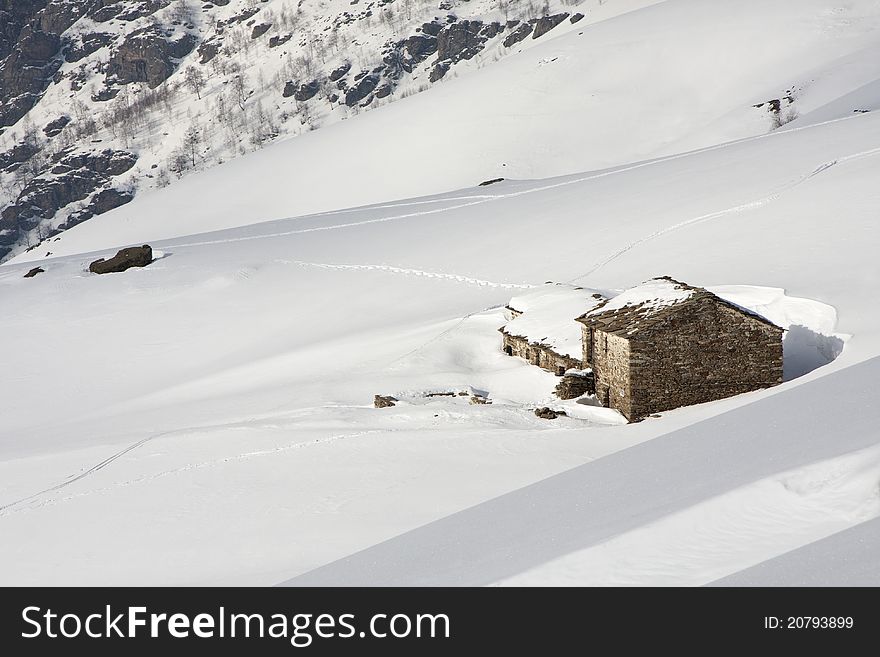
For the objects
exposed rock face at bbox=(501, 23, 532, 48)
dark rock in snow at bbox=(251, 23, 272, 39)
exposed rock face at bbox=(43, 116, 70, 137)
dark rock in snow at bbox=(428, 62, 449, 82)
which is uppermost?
dark rock in snow at bbox=(251, 23, 272, 39)

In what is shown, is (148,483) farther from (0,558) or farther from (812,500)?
(812,500)

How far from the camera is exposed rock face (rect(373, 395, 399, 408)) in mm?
17344

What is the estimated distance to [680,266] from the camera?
23.6 metres

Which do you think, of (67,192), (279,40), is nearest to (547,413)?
(67,192)

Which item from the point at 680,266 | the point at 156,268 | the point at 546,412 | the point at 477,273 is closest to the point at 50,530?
the point at 546,412

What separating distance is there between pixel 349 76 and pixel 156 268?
344 feet

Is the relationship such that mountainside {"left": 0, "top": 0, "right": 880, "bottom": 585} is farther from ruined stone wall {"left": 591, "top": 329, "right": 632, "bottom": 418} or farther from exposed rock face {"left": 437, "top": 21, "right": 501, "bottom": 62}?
exposed rock face {"left": 437, "top": 21, "right": 501, "bottom": 62}

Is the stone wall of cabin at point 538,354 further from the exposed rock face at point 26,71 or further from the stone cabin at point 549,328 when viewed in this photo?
the exposed rock face at point 26,71

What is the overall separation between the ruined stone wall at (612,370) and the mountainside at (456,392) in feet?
1.21

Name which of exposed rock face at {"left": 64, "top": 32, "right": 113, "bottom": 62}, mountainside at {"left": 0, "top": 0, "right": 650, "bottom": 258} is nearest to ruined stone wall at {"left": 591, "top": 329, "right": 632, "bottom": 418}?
mountainside at {"left": 0, "top": 0, "right": 650, "bottom": 258}

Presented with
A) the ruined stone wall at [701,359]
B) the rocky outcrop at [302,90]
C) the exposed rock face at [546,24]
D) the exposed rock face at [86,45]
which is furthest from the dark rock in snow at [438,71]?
the ruined stone wall at [701,359]
